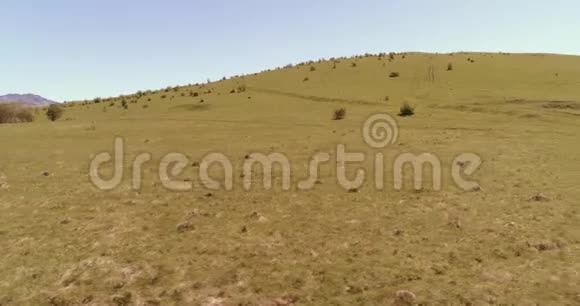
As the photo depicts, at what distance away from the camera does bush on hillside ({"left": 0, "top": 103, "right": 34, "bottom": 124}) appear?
36.4 m

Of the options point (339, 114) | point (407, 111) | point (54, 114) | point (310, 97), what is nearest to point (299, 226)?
point (339, 114)

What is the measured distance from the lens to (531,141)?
18.4 meters

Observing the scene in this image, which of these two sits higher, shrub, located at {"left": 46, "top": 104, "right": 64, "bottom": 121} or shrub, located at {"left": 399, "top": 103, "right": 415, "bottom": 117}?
shrub, located at {"left": 46, "top": 104, "right": 64, "bottom": 121}

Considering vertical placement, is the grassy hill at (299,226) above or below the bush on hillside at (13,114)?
below

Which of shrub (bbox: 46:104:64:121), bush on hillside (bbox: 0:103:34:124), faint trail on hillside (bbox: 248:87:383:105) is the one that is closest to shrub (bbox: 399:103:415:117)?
faint trail on hillside (bbox: 248:87:383:105)

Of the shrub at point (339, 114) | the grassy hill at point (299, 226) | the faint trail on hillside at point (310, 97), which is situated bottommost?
the grassy hill at point (299, 226)

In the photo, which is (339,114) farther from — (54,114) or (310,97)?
(54,114)

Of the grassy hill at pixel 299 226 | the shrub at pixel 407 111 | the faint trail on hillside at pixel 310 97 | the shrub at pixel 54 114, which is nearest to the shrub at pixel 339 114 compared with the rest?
the grassy hill at pixel 299 226

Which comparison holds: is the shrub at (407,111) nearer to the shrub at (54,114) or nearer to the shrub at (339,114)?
the shrub at (339,114)

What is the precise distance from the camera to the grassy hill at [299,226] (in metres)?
7.06

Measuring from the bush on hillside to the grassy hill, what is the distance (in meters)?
15.2

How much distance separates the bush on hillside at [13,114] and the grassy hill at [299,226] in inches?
598

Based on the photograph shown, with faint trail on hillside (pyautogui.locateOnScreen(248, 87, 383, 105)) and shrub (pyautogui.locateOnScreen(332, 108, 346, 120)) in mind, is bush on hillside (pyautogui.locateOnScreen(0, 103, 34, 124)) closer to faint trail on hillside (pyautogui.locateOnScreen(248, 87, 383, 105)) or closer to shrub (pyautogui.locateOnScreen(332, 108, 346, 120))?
faint trail on hillside (pyautogui.locateOnScreen(248, 87, 383, 105))

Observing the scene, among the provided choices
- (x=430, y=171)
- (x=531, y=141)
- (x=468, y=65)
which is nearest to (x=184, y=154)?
(x=430, y=171)
